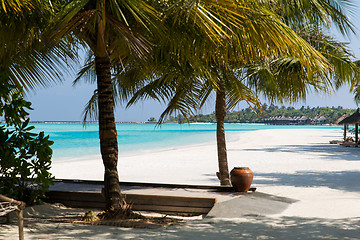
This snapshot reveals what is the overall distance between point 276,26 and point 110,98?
8.22 feet

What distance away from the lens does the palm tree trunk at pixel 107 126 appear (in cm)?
634

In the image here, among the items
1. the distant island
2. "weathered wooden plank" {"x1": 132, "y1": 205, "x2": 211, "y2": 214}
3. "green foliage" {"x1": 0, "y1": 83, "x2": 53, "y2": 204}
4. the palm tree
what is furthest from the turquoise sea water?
the distant island

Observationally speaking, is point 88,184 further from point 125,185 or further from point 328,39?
point 328,39

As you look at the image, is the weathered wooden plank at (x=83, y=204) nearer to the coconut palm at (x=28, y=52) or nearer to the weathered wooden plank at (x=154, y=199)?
the weathered wooden plank at (x=154, y=199)

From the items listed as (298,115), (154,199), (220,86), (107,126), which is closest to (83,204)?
(154,199)

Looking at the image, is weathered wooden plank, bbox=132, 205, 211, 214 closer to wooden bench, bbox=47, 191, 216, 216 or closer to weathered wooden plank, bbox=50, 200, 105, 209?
wooden bench, bbox=47, 191, 216, 216

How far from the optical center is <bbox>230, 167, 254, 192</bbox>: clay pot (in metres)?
7.89

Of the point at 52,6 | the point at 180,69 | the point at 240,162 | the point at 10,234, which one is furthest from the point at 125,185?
the point at 240,162

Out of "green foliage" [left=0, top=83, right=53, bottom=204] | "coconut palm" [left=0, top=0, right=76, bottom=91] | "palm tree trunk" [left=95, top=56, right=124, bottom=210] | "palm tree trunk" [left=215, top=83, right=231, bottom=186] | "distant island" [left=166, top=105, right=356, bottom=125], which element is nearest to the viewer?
"coconut palm" [left=0, top=0, right=76, bottom=91]

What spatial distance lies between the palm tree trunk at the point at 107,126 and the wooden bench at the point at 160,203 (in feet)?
2.27

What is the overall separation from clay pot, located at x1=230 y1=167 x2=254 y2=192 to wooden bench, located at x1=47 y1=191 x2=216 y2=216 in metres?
1.03

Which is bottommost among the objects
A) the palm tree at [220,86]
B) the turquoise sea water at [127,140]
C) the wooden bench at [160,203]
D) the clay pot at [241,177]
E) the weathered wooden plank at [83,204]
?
the turquoise sea water at [127,140]

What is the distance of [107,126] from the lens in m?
6.36

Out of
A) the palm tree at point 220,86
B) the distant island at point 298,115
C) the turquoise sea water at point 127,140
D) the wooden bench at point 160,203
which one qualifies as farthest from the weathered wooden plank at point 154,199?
the distant island at point 298,115
